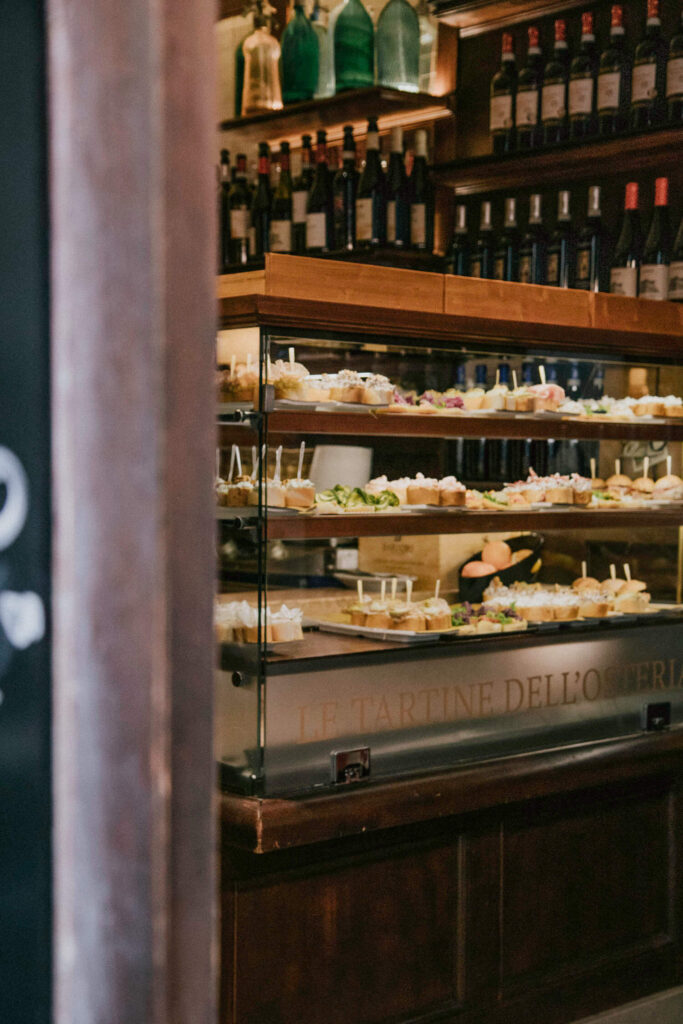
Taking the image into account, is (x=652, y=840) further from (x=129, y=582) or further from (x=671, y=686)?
(x=129, y=582)

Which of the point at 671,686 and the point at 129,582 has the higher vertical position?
the point at 129,582

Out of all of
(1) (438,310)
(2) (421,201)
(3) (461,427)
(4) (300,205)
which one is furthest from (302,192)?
(3) (461,427)

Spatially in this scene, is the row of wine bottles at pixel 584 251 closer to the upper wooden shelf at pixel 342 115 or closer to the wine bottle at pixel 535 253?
the wine bottle at pixel 535 253

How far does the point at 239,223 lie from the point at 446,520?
203cm

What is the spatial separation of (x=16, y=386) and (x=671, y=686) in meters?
3.22

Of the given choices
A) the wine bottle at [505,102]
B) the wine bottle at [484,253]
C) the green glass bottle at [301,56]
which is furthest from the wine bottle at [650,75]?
the green glass bottle at [301,56]

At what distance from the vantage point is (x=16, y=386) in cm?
73

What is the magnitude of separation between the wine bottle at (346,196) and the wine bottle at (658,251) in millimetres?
1031

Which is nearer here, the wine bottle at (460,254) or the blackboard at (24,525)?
the blackboard at (24,525)

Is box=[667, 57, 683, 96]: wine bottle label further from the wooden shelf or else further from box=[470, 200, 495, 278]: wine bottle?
the wooden shelf

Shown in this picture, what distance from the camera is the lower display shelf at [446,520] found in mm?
2766

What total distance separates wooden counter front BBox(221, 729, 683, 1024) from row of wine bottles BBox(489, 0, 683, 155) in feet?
6.69

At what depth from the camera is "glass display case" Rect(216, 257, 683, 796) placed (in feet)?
9.07

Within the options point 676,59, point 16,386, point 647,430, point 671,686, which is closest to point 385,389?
point 647,430
